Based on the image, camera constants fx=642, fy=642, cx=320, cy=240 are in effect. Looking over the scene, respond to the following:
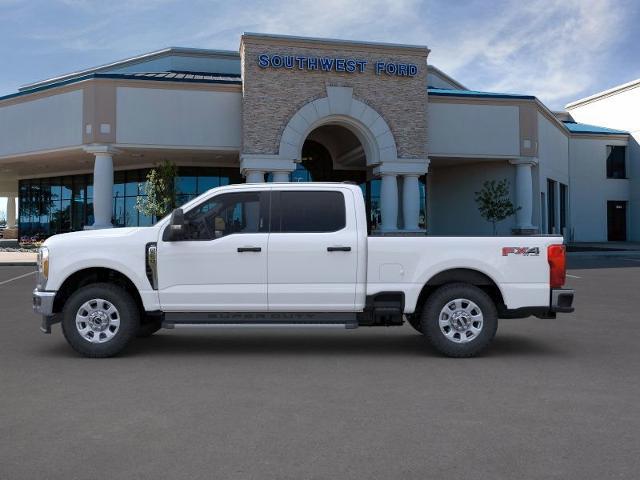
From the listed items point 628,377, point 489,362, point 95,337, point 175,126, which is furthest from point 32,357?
point 175,126

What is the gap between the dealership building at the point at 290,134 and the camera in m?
29.1

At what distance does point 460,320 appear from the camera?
7.81 m

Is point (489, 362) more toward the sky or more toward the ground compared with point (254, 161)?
more toward the ground

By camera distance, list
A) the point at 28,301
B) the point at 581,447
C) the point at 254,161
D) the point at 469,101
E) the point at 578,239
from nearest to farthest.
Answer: the point at 581,447
the point at 28,301
the point at 254,161
the point at 469,101
the point at 578,239

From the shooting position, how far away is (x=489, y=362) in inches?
297

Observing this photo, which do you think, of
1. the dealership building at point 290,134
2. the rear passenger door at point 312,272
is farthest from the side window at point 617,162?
the rear passenger door at point 312,272

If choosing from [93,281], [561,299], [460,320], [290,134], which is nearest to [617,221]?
[290,134]

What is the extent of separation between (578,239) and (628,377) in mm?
41078

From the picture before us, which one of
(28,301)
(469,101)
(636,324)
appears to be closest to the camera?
(636,324)

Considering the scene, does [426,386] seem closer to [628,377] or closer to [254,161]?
[628,377]

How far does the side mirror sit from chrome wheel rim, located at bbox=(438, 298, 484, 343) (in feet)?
10.8

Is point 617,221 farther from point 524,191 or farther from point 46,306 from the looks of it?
point 46,306

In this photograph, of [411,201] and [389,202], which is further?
[411,201]

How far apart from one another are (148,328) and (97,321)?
52.0 inches
